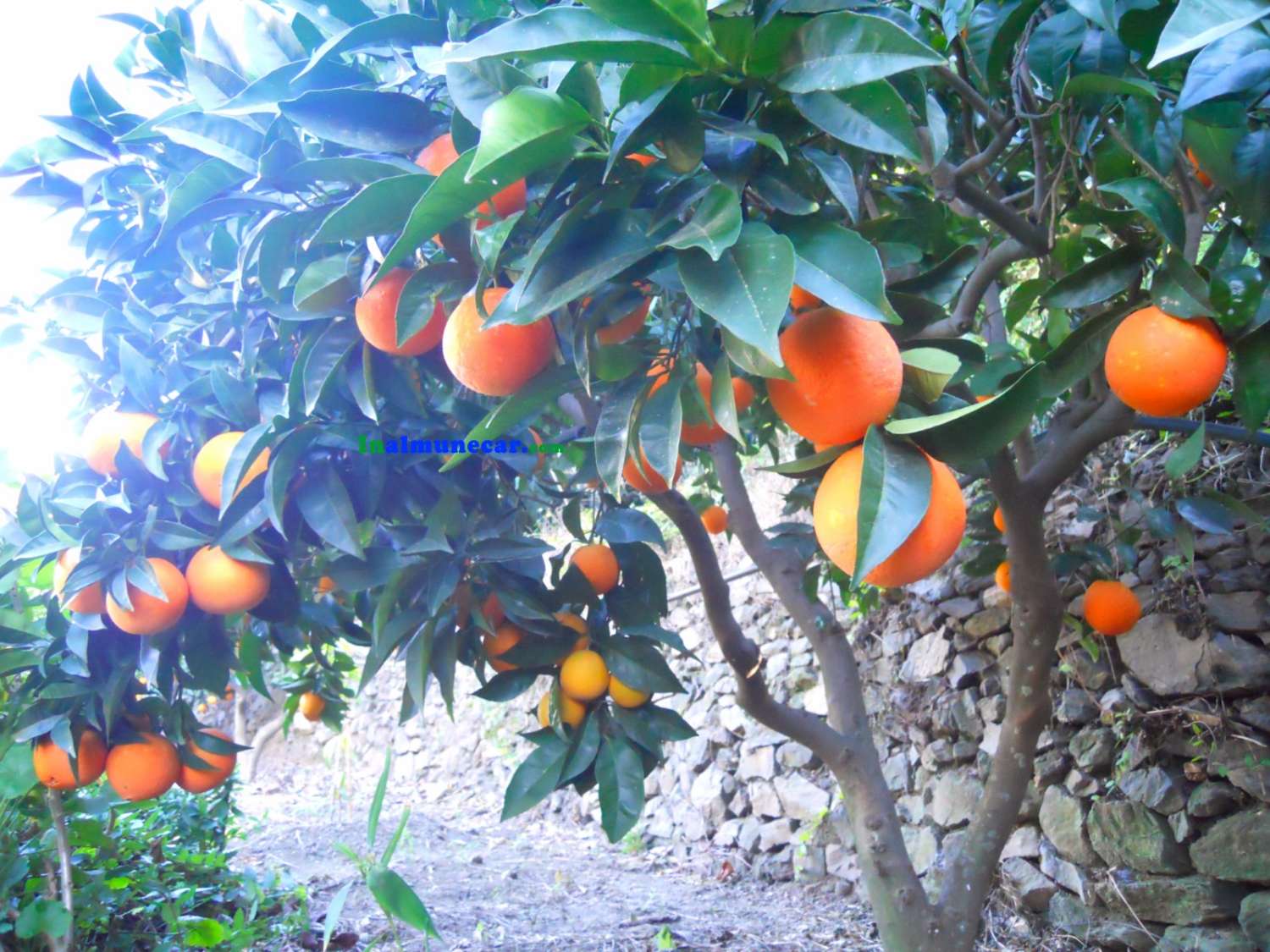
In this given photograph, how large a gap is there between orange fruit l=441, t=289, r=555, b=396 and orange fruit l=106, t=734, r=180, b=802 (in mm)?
1301

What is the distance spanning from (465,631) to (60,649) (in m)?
0.72

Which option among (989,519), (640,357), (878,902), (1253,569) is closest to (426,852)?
(878,902)

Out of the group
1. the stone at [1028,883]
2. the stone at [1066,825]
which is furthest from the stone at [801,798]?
the stone at [1066,825]

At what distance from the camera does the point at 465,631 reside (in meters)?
1.75

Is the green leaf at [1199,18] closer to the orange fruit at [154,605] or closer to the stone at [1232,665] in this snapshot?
the orange fruit at [154,605]

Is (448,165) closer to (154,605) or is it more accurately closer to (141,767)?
(154,605)

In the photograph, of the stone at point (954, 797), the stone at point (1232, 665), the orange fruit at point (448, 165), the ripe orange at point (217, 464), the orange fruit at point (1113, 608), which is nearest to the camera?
the orange fruit at point (448, 165)

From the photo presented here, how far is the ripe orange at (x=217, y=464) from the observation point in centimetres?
134

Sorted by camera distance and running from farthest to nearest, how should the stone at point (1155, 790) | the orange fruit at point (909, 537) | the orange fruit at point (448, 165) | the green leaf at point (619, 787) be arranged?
the stone at point (1155, 790) → the green leaf at point (619, 787) → the orange fruit at point (448, 165) → the orange fruit at point (909, 537)

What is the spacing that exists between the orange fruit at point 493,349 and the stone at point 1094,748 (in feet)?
7.84

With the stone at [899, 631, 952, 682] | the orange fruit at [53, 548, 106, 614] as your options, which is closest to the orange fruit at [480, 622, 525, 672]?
the orange fruit at [53, 548, 106, 614]

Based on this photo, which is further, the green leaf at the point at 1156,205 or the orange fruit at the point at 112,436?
the orange fruit at the point at 112,436

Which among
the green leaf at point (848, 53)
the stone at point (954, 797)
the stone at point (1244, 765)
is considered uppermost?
the green leaf at point (848, 53)

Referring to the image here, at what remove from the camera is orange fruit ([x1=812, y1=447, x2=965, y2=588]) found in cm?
69
